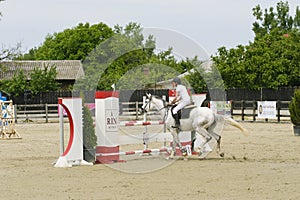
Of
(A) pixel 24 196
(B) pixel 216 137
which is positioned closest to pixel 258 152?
(B) pixel 216 137

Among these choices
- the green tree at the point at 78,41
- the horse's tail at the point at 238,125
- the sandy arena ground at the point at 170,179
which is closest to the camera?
the sandy arena ground at the point at 170,179

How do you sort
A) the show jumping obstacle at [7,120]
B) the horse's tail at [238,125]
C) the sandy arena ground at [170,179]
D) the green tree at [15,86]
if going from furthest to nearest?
the green tree at [15,86] → the show jumping obstacle at [7,120] → the horse's tail at [238,125] → the sandy arena ground at [170,179]

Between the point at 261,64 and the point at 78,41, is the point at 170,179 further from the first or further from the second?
the point at 78,41

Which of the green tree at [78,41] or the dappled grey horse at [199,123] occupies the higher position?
the green tree at [78,41]

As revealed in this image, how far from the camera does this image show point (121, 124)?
1511cm

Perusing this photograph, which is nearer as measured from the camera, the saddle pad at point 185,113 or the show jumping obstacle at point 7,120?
the saddle pad at point 185,113

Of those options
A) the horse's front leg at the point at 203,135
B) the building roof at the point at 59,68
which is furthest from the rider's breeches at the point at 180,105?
the building roof at the point at 59,68

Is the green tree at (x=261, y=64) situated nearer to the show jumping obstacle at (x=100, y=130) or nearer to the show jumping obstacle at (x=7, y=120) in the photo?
the show jumping obstacle at (x=7, y=120)

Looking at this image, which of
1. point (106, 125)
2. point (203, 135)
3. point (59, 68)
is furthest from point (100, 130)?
point (59, 68)

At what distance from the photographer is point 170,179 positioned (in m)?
11.5

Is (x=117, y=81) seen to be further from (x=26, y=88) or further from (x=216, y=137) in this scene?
(x=216, y=137)

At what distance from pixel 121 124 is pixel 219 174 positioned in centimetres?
375

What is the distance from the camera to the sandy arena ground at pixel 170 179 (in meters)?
9.69

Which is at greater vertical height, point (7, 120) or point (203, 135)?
point (7, 120)
